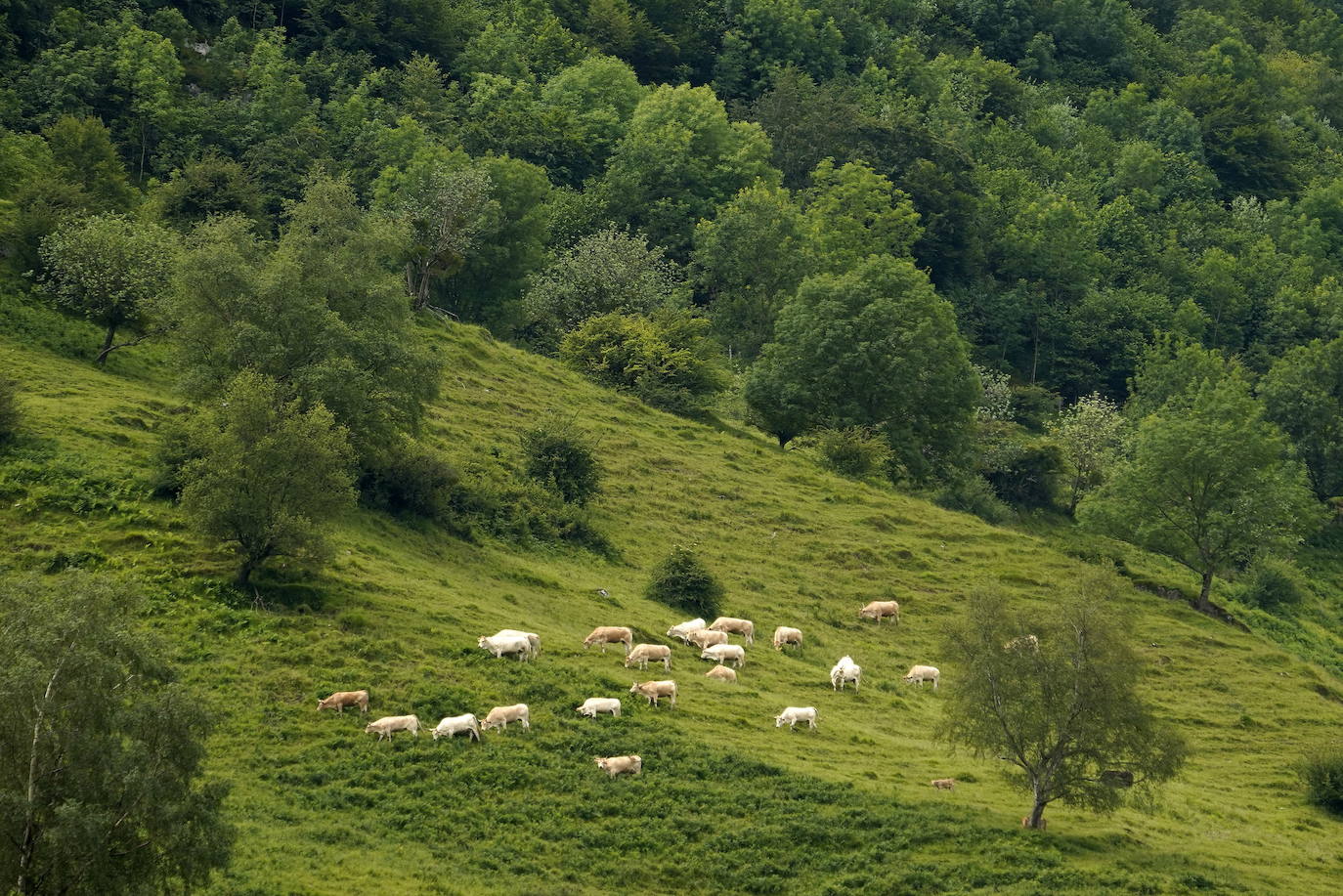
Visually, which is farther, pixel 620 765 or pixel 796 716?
pixel 796 716

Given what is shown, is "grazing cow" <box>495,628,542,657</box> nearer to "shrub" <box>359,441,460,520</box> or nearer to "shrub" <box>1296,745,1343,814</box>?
"shrub" <box>359,441,460,520</box>

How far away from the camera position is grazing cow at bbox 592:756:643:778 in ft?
133

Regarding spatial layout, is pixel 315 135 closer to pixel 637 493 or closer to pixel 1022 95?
pixel 637 493

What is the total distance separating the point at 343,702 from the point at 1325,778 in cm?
2975

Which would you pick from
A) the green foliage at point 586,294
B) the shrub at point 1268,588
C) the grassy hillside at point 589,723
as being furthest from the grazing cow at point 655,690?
the green foliage at point 586,294

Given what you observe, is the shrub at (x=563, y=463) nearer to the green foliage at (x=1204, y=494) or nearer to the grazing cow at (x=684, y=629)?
the grazing cow at (x=684, y=629)

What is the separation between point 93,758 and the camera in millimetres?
27234

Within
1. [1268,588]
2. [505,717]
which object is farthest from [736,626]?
[1268,588]

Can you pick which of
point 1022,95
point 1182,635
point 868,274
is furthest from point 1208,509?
point 1022,95

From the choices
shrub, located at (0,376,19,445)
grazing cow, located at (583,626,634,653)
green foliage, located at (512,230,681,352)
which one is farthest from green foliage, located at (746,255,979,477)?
shrub, located at (0,376,19,445)

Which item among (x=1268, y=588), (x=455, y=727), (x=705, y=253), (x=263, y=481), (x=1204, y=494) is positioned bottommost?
(x=455, y=727)

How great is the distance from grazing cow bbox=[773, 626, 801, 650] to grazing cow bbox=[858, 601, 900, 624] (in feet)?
20.8

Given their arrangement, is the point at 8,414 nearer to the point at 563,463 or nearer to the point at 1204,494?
the point at 563,463

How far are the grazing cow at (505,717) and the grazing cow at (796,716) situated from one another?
7.81 metres
